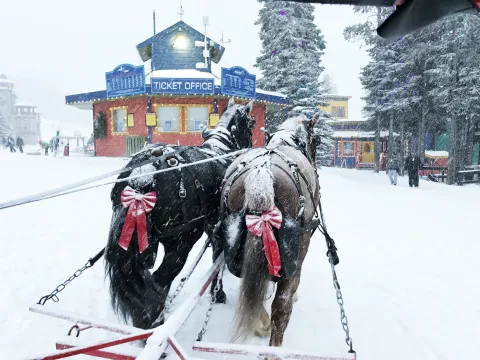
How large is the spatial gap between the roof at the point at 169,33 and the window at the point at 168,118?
18.5ft

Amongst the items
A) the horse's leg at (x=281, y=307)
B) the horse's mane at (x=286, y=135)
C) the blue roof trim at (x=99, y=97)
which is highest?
the blue roof trim at (x=99, y=97)

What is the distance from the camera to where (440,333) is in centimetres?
371

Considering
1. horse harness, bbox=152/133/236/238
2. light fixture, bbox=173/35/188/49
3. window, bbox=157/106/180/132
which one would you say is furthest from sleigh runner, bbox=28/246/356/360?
light fixture, bbox=173/35/188/49

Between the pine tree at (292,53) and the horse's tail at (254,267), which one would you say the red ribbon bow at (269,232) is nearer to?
the horse's tail at (254,267)

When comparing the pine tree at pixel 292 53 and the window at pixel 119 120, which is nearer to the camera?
the window at pixel 119 120

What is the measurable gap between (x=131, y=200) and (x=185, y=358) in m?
1.50

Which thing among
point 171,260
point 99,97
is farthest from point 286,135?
point 99,97

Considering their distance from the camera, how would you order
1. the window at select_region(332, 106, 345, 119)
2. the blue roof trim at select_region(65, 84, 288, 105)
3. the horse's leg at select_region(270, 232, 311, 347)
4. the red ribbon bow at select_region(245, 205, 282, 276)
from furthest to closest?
1. the window at select_region(332, 106, 345, 119)
2. the blue roof trim at select_region(65, 84, 288, 105)
3. the horse's leg at select_region(270, 232, 311, 347)
4. the red ribbon bow at select_region(245, 205, 282, 276)

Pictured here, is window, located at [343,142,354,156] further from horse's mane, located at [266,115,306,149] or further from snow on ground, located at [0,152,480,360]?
horse's mane, located at [266,115,306,149]

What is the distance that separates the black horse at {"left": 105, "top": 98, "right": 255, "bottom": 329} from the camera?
3012 mm

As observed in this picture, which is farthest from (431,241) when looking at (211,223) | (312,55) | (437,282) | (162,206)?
(312,55)

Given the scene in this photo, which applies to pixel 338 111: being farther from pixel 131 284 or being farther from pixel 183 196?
pixel 131 284

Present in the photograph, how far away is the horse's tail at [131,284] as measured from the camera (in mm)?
3023

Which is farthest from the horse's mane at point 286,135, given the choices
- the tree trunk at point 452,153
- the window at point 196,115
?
the tree trunk at point 452,153
